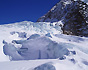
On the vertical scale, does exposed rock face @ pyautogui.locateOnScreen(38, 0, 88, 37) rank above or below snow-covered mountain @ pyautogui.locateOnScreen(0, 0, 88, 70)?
above

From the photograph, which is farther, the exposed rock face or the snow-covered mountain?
the exposed rock face

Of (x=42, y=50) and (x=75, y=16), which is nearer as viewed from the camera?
(x=42, y=50)

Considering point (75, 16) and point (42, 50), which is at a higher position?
point (75, 16)

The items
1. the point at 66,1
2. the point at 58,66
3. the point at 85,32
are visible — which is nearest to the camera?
the point at 58,66

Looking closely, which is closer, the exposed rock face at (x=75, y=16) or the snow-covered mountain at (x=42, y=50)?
the snow-covered mountain at (x=42, y=50)

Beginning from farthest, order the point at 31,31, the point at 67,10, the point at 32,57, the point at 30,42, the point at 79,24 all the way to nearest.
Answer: the point at 67,10 < the point at 79,24 < the point at 31,31 < the point at 30,42 < the point at 32,57

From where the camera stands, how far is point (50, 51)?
21.1 feet

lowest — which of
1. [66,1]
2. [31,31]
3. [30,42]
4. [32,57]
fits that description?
[32,57]

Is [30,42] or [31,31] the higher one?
[31,31]

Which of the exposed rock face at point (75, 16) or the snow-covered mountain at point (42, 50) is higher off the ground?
the exposed rock face at point (75, 16)

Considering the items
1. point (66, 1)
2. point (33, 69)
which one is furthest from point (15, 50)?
point (66, 1)

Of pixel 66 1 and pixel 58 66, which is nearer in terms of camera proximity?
pixel 58 66

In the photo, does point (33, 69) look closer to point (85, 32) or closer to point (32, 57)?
point (32, 57)

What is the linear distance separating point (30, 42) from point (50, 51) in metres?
1.21
